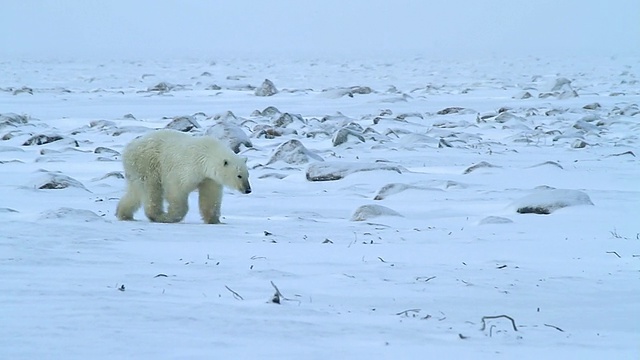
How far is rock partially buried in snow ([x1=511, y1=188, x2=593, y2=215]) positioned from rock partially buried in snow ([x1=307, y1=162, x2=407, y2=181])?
2410 mm

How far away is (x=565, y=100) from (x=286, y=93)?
682cm

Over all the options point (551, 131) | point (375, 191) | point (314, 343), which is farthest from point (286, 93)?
point (314, 343)

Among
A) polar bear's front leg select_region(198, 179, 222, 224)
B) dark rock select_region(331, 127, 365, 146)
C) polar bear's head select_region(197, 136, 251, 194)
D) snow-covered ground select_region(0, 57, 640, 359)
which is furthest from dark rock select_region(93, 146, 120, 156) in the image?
polar bear's front leg select_region(198, 179, 222, 224)

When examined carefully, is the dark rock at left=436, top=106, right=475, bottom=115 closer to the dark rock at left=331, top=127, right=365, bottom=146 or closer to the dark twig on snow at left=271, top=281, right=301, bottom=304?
the dark rock at left=331, top=127, right=365, bottom=146

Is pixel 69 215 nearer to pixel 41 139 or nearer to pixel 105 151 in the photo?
pixel 105 151

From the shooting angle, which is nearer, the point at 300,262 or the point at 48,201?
the point at 300,262

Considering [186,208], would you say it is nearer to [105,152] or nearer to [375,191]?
[375,191]

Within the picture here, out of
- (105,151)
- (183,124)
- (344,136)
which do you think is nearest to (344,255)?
(105,151)

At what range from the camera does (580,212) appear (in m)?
6.55

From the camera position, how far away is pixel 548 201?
672 cm

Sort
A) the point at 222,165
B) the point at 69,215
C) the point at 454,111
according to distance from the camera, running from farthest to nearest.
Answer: the point at 454,111 → the point at 222,165 → the point at 69,215

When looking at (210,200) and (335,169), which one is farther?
(335,169)

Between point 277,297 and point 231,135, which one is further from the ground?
point 277,297

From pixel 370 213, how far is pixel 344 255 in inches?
76.7
